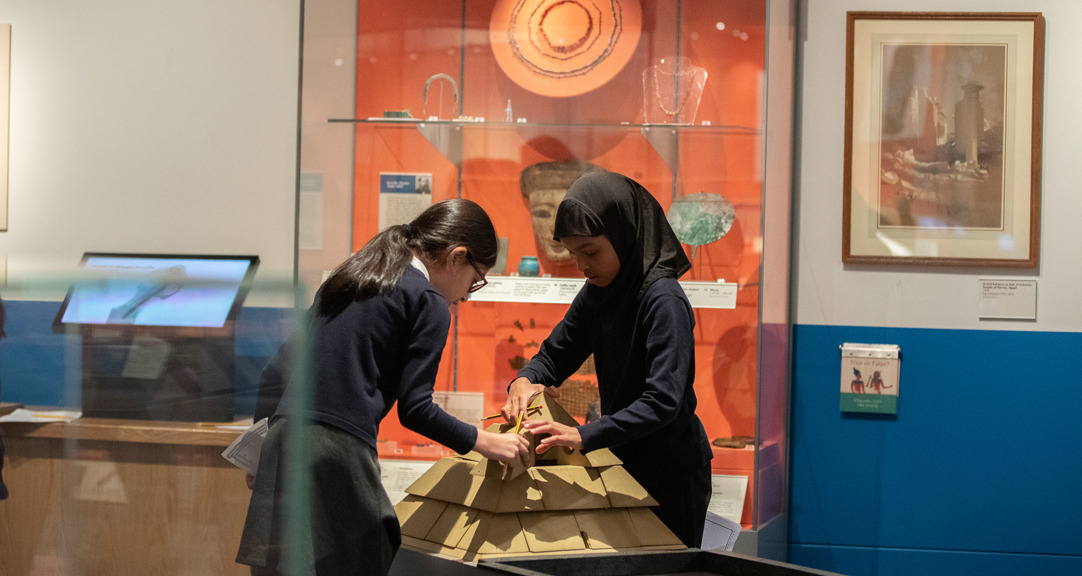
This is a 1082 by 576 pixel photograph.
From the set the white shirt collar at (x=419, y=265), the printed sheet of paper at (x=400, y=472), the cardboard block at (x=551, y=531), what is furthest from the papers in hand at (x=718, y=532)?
the printed sheet of paper at (x=400, y=472)

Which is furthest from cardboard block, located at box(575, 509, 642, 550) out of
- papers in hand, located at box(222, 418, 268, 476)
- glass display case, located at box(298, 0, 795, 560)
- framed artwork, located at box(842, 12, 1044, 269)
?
framed artwork, located at box(842, 12, 1044, 269)

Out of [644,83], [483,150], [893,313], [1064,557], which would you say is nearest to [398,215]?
[483,150]

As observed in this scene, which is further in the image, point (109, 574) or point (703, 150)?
point (703, 150)

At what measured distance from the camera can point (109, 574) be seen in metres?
0.94

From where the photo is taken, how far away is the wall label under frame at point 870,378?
3.11 m

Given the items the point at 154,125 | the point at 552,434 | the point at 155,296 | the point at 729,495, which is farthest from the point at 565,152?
the point at 155,296

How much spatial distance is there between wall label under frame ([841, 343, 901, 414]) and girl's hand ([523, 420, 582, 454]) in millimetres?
2002

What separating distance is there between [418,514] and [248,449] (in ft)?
1.86

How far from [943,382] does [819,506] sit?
2.16ft

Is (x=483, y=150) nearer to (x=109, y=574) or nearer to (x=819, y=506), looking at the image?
A: (x=819, y=506)

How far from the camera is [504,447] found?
4.50 ft

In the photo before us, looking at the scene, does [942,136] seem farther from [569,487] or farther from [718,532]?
[569,487]

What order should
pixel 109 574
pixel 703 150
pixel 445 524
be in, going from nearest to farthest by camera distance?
1. pixel 109 574
2. pixel 445 524
3. pixel 703 150

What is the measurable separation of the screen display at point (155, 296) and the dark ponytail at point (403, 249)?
1.76ft
